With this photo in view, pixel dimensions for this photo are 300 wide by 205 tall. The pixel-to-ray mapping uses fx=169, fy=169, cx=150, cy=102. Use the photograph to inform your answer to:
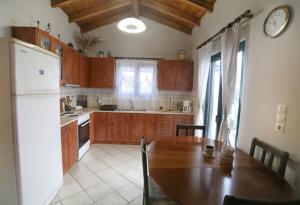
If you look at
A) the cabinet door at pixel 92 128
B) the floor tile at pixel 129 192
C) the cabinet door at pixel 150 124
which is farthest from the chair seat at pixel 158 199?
the cabinet door at pixel 92 128

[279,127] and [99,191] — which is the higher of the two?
[279,127]

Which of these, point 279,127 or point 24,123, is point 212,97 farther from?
point 24,123

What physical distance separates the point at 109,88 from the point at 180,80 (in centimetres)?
185

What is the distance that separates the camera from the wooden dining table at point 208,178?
40.1 inches

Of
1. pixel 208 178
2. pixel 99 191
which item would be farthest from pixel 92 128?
pixel 208 178

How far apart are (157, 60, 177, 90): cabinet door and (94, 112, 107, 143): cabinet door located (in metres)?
1.56

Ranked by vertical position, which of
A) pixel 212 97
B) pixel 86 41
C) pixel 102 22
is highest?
pixel 102 22

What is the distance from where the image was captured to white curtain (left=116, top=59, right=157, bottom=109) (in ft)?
14.5

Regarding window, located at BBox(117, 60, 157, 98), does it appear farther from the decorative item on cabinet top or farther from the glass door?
the glass door

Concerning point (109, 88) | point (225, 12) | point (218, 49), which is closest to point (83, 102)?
point (109, 88)

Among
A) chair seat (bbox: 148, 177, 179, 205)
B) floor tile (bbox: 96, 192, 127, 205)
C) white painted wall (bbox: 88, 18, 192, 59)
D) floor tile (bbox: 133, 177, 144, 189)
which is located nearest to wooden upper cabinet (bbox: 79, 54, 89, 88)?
white painted wall (bbox: 88, 18, 192, 59)

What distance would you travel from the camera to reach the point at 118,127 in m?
4.06

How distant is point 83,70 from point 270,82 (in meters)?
3.54

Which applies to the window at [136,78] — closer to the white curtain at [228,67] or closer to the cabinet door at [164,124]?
the cabinet door at [164,124]
